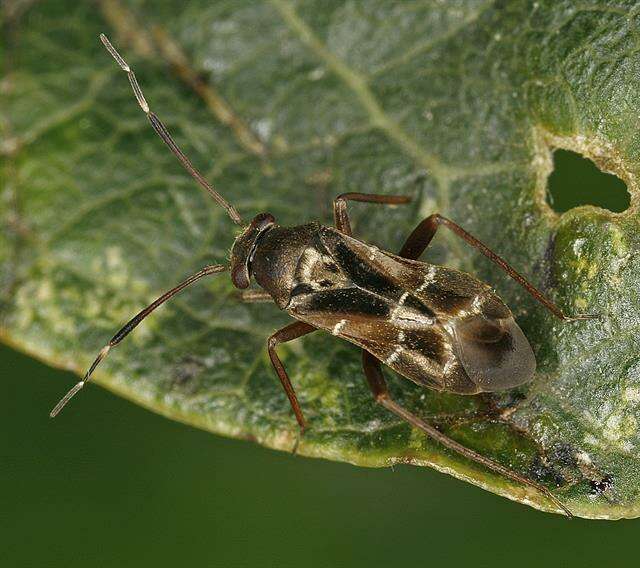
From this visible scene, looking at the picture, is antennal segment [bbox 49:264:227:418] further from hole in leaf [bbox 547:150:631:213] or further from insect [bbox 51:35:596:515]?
hole in leaf [bbox 547:150:631:213]

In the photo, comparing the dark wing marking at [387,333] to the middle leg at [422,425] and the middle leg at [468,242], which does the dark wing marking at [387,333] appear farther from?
the middle leg at [468,242]

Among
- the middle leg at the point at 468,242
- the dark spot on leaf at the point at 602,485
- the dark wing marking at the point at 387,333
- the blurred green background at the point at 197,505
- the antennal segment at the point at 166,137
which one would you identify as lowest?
the blurred green background at the point at 197,505

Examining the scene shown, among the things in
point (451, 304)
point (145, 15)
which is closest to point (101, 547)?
point (451, 304)

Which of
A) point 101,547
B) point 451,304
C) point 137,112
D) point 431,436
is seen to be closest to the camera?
point 431,436

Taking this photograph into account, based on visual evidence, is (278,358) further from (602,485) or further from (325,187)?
(602,485)

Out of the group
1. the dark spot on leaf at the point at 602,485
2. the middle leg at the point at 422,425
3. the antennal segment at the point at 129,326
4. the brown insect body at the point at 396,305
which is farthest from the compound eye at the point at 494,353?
the antennal segment at the point at 129,326

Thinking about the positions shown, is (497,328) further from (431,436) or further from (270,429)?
(270,429)

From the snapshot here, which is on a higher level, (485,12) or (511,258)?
(485,12)
